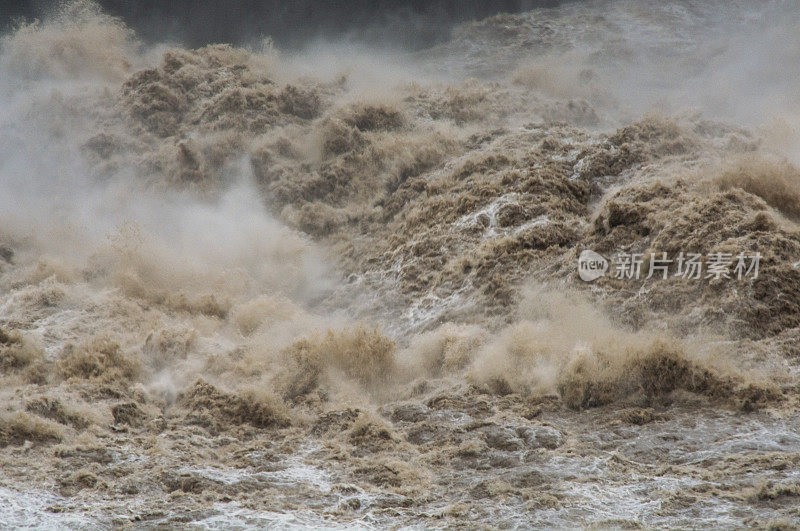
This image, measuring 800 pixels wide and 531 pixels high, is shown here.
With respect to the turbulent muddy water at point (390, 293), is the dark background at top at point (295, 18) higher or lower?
higher

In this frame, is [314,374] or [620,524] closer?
[620,524]

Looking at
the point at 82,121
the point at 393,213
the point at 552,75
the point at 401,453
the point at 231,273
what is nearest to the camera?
the point at 401,453

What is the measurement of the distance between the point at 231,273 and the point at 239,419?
12.9 ft

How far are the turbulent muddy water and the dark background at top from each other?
1966 mm

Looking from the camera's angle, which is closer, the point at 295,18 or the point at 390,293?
the point at 390,293

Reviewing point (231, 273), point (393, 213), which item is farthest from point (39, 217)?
point (393, 213)

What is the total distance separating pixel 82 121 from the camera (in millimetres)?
14734

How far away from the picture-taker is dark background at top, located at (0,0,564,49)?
1891 cm

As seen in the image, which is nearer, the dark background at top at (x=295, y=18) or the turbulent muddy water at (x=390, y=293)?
the turbulent muddy water at (x=390, y=293)

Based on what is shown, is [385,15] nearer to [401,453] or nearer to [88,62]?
[88,62]

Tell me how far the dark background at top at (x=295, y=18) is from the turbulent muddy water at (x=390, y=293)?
197cm

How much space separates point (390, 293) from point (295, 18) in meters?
13.0

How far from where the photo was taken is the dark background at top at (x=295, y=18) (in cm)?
1891

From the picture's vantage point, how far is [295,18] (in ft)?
65.1
